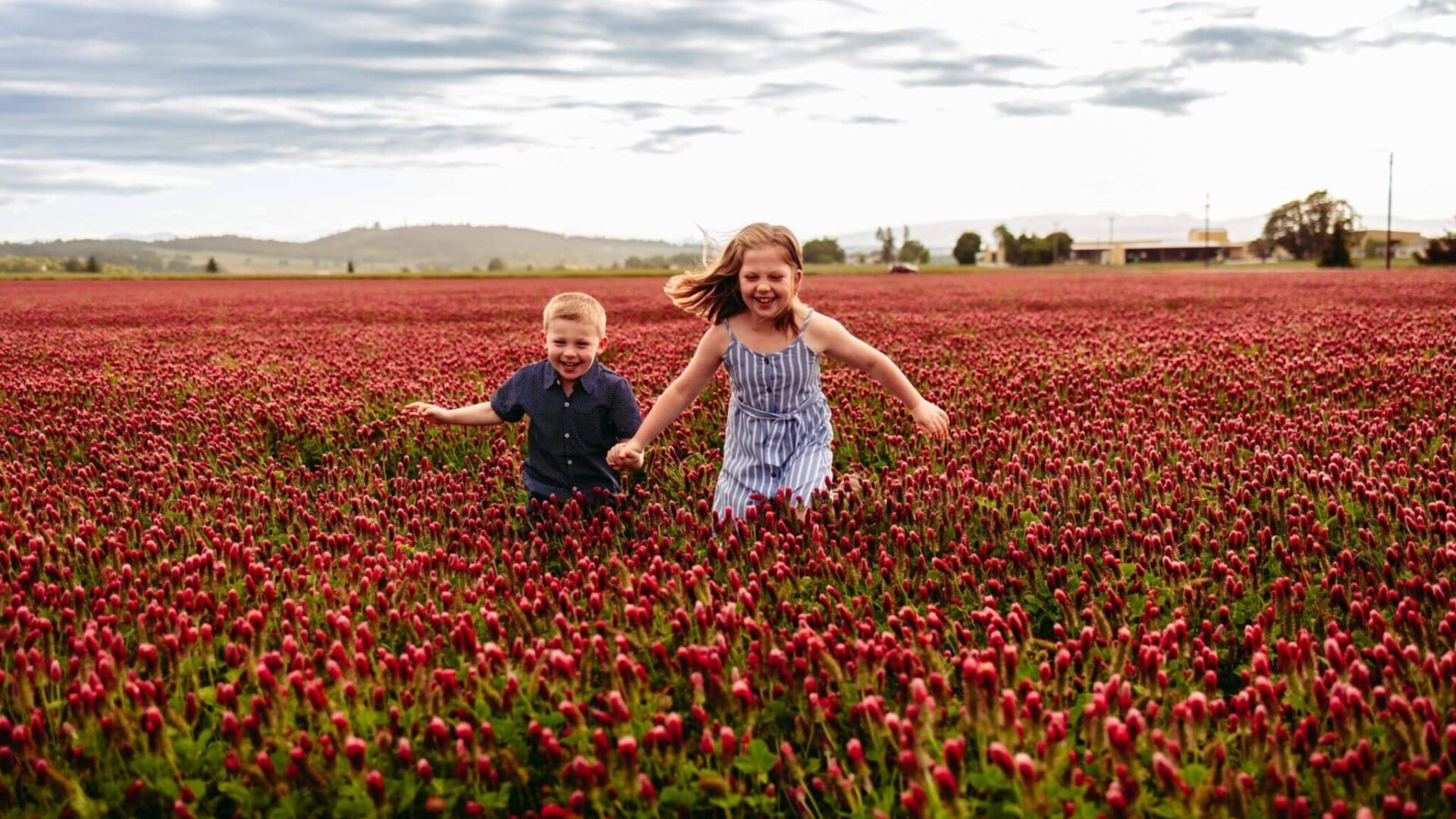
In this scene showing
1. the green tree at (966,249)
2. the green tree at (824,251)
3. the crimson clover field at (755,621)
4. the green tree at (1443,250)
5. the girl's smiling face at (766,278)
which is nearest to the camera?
the crimson clover field at (755,621)

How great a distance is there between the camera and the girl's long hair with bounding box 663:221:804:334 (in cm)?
548

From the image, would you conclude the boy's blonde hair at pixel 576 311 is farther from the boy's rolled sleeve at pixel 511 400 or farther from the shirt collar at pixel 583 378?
the boy's rolled sleeve at pixel 511 400

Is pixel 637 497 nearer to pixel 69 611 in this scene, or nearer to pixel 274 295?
pixel 69 611

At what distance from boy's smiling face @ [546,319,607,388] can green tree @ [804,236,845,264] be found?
151740 mm

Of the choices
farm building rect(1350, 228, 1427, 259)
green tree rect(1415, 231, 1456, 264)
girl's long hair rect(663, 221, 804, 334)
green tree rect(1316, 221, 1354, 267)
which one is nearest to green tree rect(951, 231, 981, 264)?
farm building rect(1350, 228, 1427, 259)

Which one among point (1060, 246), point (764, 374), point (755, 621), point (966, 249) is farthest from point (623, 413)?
point (1060, 246)

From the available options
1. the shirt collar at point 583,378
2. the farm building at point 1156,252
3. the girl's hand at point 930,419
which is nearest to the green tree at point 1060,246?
the farm building at point 1156,252

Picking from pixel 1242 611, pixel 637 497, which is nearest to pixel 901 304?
pixel 637 497

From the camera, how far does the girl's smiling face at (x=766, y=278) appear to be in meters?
5.41

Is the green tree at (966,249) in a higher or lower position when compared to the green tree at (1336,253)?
higher

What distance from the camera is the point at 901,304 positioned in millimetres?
25984

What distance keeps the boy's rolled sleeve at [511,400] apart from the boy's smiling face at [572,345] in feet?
0.81

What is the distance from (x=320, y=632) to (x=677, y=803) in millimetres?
1257

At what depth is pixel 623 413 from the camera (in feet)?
19.4
